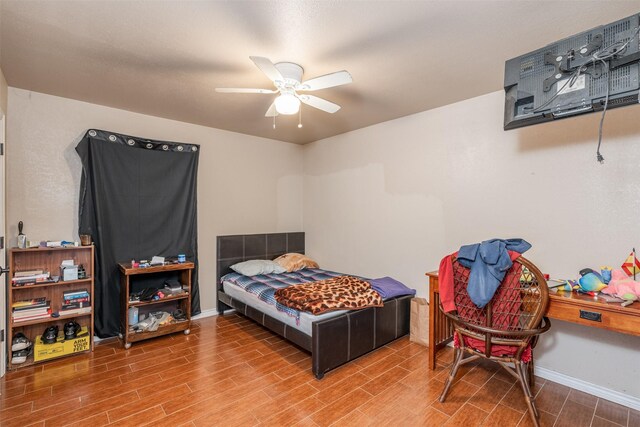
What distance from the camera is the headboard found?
13.5ft

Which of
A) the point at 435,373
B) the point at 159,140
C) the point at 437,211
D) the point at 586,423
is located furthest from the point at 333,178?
the point at 586,423

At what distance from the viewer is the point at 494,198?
113 inches

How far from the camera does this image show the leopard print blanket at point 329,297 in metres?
2.66

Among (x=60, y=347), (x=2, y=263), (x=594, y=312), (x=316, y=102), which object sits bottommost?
(x=60, y=347)

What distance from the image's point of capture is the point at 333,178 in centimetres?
454

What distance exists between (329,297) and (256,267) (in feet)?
5.01

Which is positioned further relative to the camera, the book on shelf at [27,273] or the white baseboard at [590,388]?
the book on shelf at [27,273]

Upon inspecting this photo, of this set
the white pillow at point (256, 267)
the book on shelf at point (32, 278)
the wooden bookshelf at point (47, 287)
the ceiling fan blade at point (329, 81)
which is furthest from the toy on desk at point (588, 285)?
the book on shelf at point (32, 278)

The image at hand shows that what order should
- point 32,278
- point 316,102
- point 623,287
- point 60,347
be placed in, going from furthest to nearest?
point 60,347
point 32,278
point 316,102
point 623,287

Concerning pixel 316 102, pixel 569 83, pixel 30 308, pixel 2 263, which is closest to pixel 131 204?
pixel 2 263

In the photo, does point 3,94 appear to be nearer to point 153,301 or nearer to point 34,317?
point 34,317

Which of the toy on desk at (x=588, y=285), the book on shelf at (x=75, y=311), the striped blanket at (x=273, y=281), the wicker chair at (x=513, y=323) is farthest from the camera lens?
A: the striped blanket at (x=273, y=281)

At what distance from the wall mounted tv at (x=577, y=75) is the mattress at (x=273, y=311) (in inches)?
85.0

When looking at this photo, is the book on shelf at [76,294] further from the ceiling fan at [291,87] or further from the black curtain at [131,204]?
the ceiling fan at [291,87]
